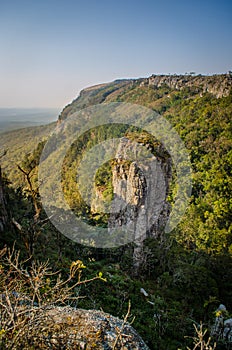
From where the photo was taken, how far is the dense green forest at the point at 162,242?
28.6 ft

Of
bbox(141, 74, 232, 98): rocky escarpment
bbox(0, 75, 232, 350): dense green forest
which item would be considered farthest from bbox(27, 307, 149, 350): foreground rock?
bbox(141, 74, 232, 98): rocky escarpment

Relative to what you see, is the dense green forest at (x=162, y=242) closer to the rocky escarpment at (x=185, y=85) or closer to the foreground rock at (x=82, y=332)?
the foreground rock at (x=82, y=332)

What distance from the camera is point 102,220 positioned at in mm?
26453

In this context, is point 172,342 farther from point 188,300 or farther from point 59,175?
point 59,175

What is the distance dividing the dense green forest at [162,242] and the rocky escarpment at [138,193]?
107 centimetres

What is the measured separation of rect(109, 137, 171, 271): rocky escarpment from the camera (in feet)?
67.9

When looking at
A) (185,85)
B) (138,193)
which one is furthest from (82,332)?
(185,85)

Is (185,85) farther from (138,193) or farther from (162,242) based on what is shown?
(162,242)

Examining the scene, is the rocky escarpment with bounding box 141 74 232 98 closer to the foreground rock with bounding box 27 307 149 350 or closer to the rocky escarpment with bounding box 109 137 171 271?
the rocky escarpment with bounding box 109 137 171 271

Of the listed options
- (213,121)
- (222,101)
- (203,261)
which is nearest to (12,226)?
(203,261)

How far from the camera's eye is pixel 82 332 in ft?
11.8

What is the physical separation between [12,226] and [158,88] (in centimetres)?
7792

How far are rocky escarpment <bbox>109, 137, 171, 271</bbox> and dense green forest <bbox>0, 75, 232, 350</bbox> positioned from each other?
1.07 m

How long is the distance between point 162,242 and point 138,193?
424 centimetres
